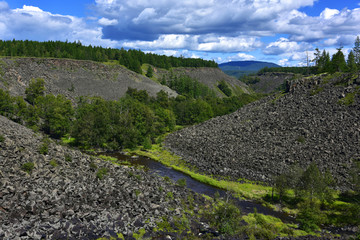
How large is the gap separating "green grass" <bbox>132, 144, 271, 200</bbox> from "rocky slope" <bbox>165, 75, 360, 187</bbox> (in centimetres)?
290

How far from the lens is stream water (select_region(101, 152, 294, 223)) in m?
49.2

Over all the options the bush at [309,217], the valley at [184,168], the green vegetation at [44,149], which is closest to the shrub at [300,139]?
the valley at [184,168]

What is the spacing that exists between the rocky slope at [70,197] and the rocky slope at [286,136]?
82.5 ft

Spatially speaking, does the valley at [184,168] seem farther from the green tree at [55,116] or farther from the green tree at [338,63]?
the green tree at [338,63]

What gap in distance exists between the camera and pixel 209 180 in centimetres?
6338

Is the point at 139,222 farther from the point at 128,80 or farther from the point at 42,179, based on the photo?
the point at 128,80

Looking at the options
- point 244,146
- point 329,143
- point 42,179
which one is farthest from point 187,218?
point 329,143

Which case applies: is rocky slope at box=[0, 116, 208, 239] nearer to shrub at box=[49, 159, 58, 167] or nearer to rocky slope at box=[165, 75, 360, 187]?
shrub at box=[49, 159, 58, 167]

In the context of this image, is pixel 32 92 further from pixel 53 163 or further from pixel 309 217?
pixel 309 217

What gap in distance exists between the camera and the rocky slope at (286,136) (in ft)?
220

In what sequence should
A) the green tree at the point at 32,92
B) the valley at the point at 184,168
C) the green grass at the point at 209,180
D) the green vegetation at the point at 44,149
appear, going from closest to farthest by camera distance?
the valley at the point at 184,168 → the green vegetation at the point at 44,149 → the green grass at the point at 209,180 → the green tree at the point at 32,92

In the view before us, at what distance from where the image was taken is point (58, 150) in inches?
2122

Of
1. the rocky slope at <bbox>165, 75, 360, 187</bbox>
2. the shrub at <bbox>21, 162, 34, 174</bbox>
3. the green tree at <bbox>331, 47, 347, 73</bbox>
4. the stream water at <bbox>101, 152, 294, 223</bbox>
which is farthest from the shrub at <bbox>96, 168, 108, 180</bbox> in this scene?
the green tree at <bbox>331, 47, 347, 73</bbox>

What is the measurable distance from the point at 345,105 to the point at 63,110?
97.6 m
